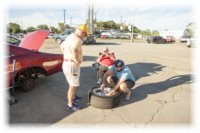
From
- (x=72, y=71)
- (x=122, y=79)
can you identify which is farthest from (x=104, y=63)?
(x=72, y=71)

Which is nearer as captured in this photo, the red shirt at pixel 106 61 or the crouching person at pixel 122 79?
the crouching person at pixel 122 79

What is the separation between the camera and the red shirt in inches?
233

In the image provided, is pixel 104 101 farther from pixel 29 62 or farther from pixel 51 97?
pixel 29 62

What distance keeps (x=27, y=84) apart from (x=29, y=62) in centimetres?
59

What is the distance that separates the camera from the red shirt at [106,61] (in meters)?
5.91

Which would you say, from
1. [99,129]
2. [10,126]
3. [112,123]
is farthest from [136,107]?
[10,126]

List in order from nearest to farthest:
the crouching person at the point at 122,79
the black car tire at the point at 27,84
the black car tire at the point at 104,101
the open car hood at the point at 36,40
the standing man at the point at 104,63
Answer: the black car tire at the point at 104,101 → the crouching person at the point at 122,79 → the black car tire at the point at 27,84 → the open car hood at the point at 36,40 → the standing man at the point at 104,63

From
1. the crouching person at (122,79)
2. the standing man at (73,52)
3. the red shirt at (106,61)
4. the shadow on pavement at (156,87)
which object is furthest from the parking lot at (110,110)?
the red shirt at (106,61)

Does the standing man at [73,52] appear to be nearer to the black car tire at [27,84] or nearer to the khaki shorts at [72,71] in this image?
the khaki shorts at [72,71]

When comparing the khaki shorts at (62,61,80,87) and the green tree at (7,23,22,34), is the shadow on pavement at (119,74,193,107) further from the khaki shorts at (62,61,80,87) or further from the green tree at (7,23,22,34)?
the green tree at (7,23,22,34)

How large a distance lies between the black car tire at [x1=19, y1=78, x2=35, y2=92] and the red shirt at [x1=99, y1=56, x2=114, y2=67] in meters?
2.02

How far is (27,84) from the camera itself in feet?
17.0

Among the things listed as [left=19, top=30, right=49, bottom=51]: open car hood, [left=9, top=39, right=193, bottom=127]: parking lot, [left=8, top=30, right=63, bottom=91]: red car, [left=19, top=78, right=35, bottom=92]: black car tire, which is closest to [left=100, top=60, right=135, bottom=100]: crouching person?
[left=9, top=39, right=193, bottom=127]: parking lot

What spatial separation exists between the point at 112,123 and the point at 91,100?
849 mm
